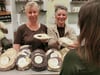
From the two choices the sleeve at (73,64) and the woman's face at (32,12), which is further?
the woman's face at (32,12)

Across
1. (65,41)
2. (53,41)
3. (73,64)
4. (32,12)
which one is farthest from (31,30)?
(73,64)

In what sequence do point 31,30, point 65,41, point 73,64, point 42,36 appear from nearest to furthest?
point 73,64
point 65,41
point 42,36
point 31,30

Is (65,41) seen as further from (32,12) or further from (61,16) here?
(32,12)

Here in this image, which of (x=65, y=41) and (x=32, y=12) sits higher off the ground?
(x=32, y=12)

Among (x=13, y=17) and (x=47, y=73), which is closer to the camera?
(x=47, y=73)

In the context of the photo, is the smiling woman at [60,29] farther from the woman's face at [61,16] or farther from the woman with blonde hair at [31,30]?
the woman with blonde hair at [31,30]

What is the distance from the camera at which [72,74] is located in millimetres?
740

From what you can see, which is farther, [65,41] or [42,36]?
[42,36]

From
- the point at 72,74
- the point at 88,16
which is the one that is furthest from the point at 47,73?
the point at 88,16

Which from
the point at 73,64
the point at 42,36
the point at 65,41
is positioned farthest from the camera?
the point at 42,36

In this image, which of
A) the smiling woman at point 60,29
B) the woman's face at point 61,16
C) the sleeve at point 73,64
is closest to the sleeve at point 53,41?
the smiling woman at point 60,29

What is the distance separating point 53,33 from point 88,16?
1055 millimetres

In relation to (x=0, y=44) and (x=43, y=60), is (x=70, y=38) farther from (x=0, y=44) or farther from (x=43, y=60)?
(x=0, y=44)

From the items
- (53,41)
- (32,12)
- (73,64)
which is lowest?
(53,41)
